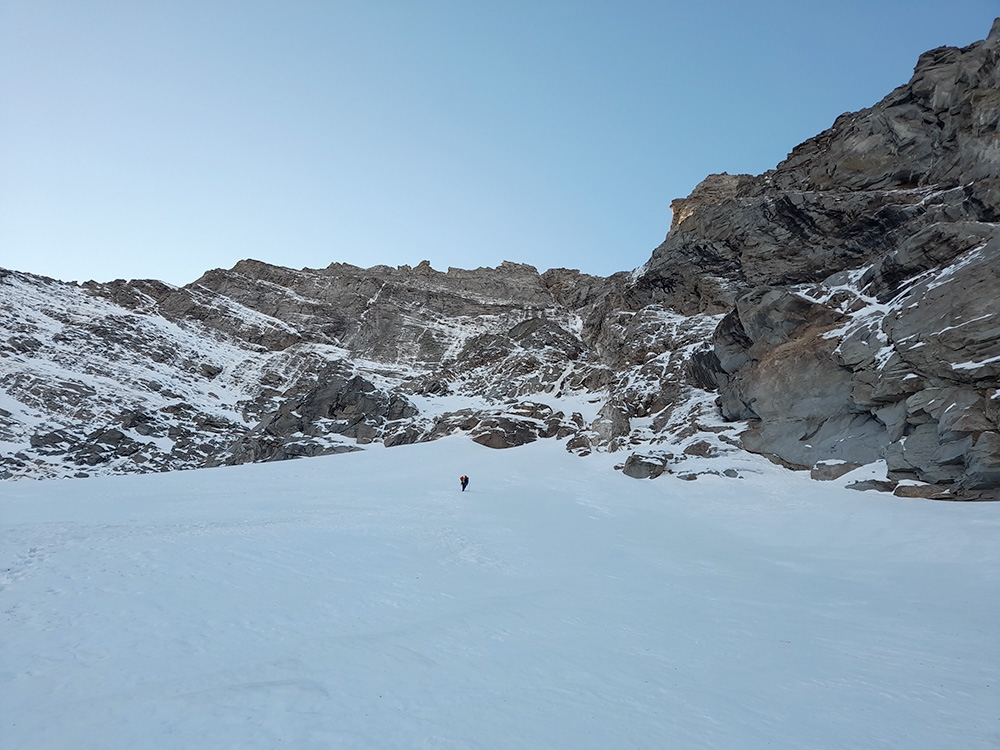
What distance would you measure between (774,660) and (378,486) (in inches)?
876

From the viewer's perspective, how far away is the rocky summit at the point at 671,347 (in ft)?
68.7

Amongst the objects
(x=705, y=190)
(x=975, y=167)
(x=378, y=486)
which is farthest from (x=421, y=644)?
(x=705, y=190)

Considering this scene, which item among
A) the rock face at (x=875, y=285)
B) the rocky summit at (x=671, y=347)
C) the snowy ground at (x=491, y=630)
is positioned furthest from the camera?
the rocky summit at (x=671, y=347)

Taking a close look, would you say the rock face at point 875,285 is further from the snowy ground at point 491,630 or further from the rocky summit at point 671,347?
the snowy ground at point 491,630

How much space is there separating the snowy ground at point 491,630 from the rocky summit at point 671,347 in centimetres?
619

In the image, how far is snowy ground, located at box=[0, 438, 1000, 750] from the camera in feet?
18.6

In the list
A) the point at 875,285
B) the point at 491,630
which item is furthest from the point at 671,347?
the point at 491,630

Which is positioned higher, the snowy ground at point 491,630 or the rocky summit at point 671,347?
the rocky summit at point 671,347

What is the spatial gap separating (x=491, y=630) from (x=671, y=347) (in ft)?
137

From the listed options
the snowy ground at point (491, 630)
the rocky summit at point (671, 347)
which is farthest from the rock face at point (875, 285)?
the snowy ground at point (491, 630)

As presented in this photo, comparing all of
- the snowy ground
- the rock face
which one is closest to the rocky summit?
the rock face

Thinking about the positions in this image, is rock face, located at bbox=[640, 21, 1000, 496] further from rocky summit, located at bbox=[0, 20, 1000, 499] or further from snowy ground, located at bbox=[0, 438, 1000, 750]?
snowy ground, located at bbox=[0, 438, 1000, 750]

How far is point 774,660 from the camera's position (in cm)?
786

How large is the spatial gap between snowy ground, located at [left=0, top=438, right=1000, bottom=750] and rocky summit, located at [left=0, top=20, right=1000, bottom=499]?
6.19 meters
